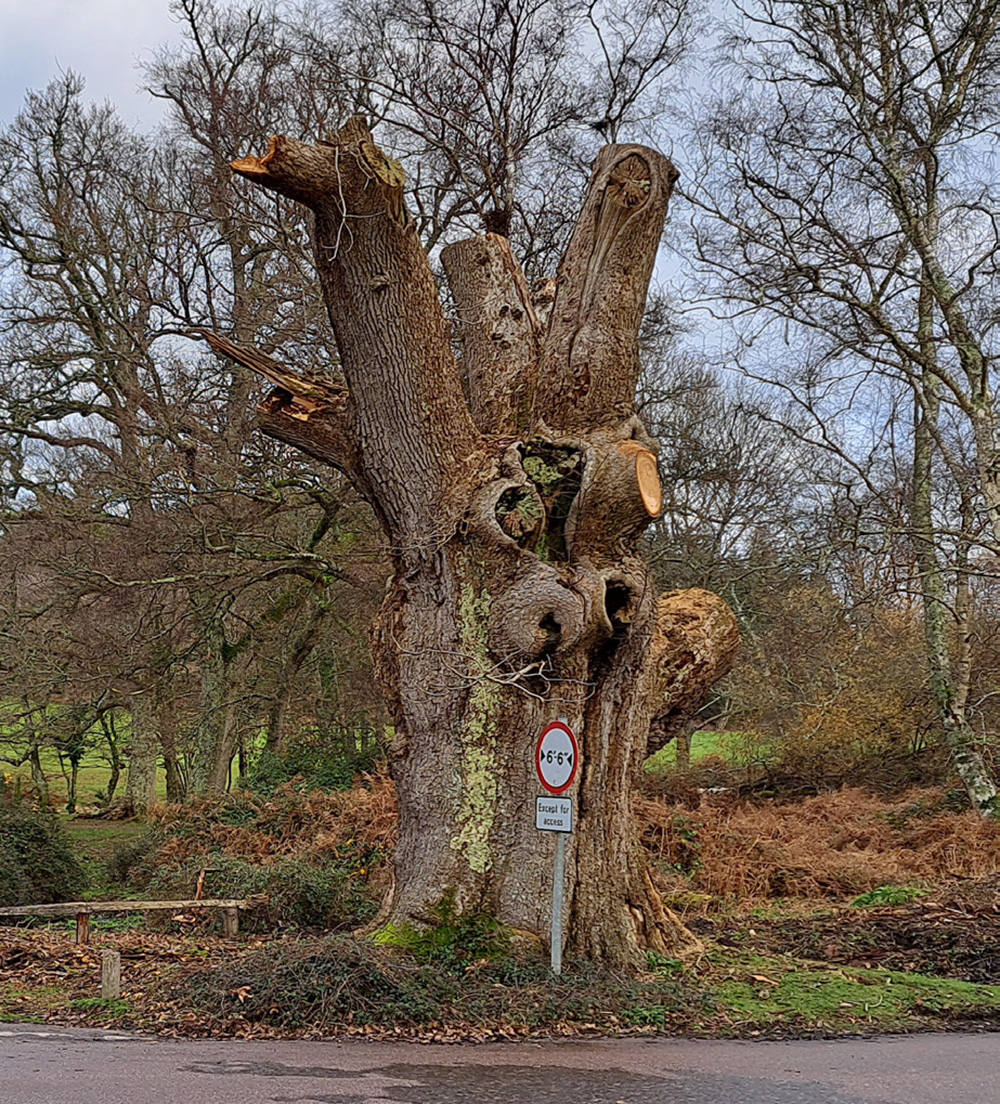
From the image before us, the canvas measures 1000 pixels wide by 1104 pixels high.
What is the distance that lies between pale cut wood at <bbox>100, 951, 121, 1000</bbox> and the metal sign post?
3183 millimetres

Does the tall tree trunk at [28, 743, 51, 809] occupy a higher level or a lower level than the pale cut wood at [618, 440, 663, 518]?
lower

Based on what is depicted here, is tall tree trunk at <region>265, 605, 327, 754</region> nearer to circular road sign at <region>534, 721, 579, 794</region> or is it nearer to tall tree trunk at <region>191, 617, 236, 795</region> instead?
tall tree trunk at <region>191, 617, 236, 795</region>

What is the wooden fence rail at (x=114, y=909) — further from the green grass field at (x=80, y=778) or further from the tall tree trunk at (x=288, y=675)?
the green grass field at (x=80, y=778)

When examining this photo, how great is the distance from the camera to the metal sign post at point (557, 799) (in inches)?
314

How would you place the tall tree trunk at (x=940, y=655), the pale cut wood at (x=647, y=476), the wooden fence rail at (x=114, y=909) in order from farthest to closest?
the tall tree trunk at (x=940, y=655)
the wooden fence rail at (x=114, y=909)
the pale cut wood at (x=647, y=476)

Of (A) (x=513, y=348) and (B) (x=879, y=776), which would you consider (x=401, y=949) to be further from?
(B) (x=879, y=776)

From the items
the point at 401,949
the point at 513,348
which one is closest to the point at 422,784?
the point at 401,949

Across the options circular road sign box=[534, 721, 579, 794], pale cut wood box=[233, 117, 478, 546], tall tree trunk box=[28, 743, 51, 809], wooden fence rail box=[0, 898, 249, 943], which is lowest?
wooden fence rail box=[0, 898, 249, 943]

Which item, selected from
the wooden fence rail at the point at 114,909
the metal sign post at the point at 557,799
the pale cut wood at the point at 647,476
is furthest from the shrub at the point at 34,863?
the pale cut wood at the point at 647,476

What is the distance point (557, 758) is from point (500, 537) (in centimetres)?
176

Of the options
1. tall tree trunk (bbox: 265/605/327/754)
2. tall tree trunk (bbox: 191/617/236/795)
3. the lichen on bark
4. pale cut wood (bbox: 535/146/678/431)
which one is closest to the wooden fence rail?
the lichen on bark

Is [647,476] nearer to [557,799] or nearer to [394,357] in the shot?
[394,357]

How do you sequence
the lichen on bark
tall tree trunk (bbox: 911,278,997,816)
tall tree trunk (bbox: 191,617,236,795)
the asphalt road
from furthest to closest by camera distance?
tall tree trunk (bbox: 191,617,236,795) → tall tree trunk (bbox: 911,278,997,816) → the lichen on bark → the asphalt road

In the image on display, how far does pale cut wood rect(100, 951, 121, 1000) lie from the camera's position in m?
8.05
